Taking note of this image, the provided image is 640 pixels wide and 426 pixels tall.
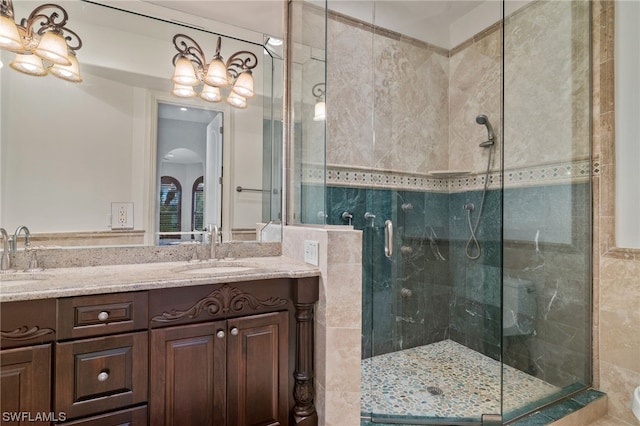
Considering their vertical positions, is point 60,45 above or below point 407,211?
above

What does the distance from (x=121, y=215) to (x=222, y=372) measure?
3.11 feet

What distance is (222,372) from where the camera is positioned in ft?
4.23

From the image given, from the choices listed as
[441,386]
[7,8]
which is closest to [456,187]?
[441,386]

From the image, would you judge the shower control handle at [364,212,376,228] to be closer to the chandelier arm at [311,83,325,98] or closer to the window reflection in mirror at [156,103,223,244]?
the chandelier arm at [311,83,325,98]

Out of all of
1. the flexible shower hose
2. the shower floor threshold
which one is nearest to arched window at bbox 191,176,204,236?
the shower floor threshold

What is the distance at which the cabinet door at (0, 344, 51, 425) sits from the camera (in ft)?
3.21

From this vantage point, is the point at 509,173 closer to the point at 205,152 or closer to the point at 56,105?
the point at 205,152

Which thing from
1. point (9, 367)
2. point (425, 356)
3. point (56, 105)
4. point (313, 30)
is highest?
point (313, 30)

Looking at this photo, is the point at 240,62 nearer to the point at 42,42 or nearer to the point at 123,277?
the point at 42,42

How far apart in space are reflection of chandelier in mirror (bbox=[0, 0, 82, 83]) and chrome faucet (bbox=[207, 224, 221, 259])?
38.4 inches

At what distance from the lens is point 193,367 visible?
1.24 metres

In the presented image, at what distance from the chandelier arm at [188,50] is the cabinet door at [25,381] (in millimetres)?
1492

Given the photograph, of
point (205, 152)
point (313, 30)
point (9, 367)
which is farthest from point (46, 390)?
point (313, 30)

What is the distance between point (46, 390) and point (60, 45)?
59.9 inches
